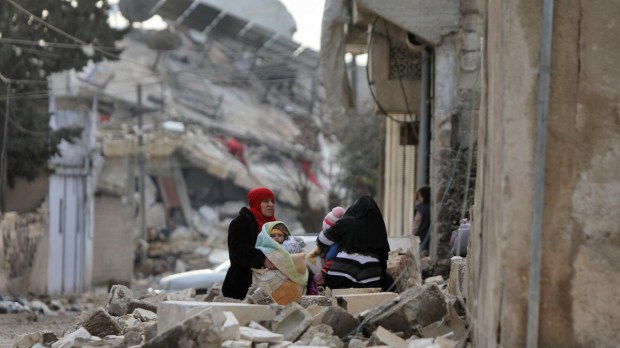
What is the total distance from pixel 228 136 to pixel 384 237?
38965 mm

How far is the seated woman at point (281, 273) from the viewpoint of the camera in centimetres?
970

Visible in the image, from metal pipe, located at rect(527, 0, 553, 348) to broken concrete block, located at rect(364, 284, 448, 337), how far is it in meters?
1.42

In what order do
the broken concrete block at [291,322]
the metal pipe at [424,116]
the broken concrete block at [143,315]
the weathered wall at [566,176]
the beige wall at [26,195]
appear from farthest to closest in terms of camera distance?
the beige wall at [26,195]
the metal pipe at [424,116]
the broken concrete block at [143,315]
the broken concrete block at [291,322]
the weathered wall at [566,176]

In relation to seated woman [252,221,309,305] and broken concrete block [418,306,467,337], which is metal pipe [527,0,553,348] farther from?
seated woman [252,221,309,305]

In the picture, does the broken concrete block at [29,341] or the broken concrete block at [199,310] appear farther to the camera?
the broken concrete block at [29,341]

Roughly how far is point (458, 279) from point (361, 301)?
89 centimetres

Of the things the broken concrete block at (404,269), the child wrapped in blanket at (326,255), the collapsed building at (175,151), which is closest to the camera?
the child wrapped in blanket at (326,255)

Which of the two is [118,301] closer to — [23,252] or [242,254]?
[242,254]

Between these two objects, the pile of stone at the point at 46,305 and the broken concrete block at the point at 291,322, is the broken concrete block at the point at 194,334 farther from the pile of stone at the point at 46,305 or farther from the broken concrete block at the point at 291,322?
the pile of stone at the point at 46,305

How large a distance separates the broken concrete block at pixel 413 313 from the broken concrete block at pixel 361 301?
0.74 m

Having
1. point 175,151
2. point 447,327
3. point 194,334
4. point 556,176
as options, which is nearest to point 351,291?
point 447,327

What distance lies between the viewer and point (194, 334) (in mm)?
7426

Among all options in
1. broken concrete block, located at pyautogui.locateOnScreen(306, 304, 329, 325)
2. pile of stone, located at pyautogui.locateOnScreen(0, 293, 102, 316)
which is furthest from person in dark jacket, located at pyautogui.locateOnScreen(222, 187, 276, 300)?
pile of stone, located at pyautogui.locateOnScreen(0, 293, 102, 316)

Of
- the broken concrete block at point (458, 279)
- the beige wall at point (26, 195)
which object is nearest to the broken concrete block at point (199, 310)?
the broken concrete block at point (458, 279)
